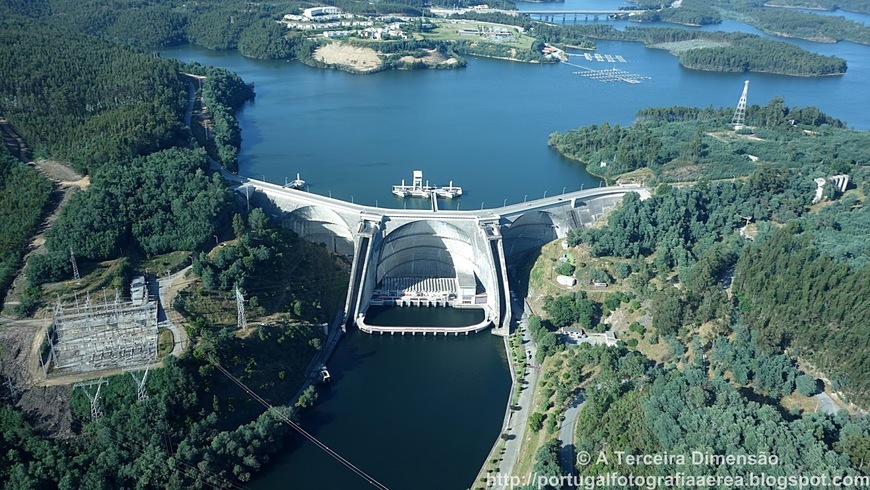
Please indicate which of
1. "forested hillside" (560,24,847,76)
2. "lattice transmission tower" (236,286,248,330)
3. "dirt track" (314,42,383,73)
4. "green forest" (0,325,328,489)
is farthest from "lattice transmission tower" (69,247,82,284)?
"forested hillside" (560,24,847,76)

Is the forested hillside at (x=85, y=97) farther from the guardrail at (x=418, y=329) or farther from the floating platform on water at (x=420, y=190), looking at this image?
the guardrail at (x=418, y=329)

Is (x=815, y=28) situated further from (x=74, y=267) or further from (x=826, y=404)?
(x=74, y=267)

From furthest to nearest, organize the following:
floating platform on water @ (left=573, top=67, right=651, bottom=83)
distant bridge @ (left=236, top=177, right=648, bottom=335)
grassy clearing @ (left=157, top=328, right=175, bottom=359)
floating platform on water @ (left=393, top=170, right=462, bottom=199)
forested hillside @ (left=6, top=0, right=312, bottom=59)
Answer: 1. forested hillside @ (left=6, top=0, right=312, bottom=59)
2. floating platform on water @ (left=573, top=67, right=651, bottom=83)
3. floating platform on water @ (left=393, top=170, right=462, bottom=199)
4. distant bridge @ (left=236, top=177, right=648, bottom=335)
5. grassy clearing @ (left=157, top=328, right=175, bottom=359)

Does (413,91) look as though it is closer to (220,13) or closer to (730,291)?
(220,13)

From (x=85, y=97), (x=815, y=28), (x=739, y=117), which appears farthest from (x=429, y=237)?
(x=815, y=28)

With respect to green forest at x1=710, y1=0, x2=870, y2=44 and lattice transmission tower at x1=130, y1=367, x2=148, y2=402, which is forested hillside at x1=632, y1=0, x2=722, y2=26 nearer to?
green forest at x1=710, y1=0, x2=870, y2=44
